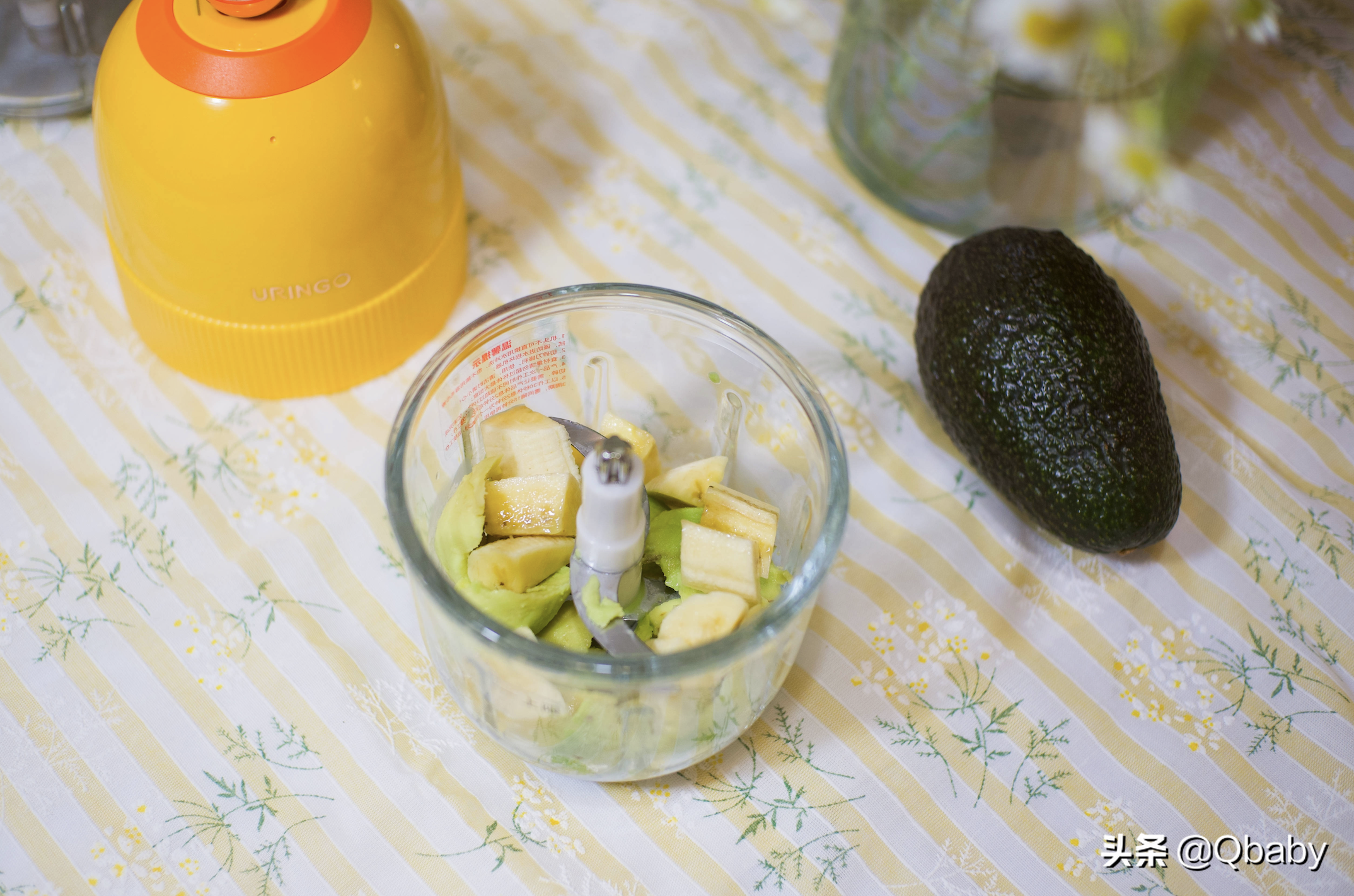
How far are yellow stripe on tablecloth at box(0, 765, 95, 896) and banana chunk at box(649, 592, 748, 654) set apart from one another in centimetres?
28

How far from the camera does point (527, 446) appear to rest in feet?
1.75

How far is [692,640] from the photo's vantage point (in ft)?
1.51

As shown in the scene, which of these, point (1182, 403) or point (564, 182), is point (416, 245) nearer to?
point (564, 182)

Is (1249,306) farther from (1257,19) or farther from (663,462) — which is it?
(663,462)

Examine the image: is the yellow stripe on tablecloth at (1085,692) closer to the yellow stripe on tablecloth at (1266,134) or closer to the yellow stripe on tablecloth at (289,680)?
the yellow stripe on tablecloth at (289,680)

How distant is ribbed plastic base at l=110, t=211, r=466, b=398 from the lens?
0.60 meters

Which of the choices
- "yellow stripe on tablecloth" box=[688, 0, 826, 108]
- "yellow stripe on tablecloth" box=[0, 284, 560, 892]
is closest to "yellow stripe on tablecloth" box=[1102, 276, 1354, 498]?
"yellow stripe on tablecloth" box=[688, 0, 826, 108]

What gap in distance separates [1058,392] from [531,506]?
253 mm

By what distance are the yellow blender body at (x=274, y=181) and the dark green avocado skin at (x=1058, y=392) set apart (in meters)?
0.28

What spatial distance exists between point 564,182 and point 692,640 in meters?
0.39

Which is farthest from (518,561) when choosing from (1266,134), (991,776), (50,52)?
(1266,134)

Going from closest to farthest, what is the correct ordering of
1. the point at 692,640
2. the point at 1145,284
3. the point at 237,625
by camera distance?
the point at 692,640 < the point at 237,625 < the point at 1145,284

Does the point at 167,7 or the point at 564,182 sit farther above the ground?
the point at 167,7

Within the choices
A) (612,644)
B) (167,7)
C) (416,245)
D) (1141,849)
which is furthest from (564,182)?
(1141,849)
